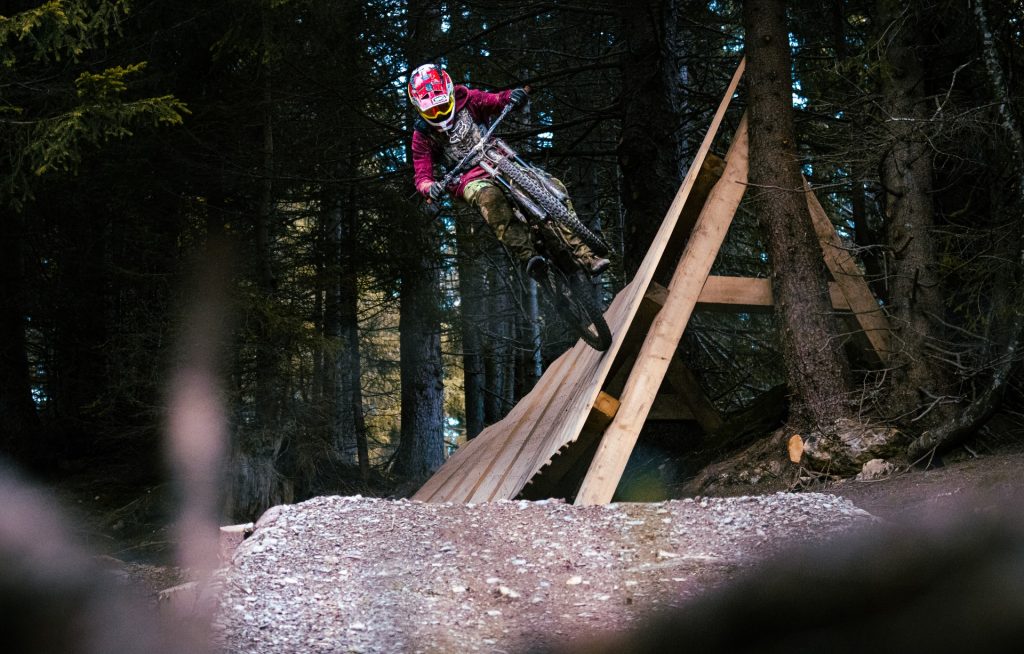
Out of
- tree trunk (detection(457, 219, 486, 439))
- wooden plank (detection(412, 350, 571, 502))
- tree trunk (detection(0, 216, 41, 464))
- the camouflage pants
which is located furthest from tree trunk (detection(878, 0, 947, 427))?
tree trunk (detection(0, 216, 41, 464))

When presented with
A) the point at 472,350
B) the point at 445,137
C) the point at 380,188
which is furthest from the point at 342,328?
the point at 445,137

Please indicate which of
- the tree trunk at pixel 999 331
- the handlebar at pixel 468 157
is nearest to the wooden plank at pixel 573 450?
the handlebar at pixel 468 157

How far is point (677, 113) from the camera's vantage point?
11.2 meters

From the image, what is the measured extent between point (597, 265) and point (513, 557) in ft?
10.2

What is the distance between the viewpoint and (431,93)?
782 centimetres

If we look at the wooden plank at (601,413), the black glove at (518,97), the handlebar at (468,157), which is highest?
the black glove at (518,97)

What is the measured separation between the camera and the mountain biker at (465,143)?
25.8 feet

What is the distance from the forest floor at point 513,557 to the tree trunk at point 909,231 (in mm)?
845

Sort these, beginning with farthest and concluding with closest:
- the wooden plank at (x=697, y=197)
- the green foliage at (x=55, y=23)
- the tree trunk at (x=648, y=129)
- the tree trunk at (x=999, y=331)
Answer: the tree trunk at (x=648, y=129)
the wooden plank at (x=697, y=197)
the green foliage at (x=55, y=23)
the tree trunk at (x=999, y=331)

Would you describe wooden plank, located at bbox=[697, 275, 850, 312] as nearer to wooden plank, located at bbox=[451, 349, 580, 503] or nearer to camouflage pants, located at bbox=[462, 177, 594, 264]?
camouflage pants, located at bbox=[462, 177, 594, 264]

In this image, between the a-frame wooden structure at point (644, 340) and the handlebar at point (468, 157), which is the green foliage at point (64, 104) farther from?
the a-frame wooden structure at point (644, 340)

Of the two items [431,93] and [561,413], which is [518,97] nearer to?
[431,93]

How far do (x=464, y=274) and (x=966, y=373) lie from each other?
1273 cm

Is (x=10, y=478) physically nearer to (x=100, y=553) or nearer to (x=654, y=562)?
(x=100, y=553)
